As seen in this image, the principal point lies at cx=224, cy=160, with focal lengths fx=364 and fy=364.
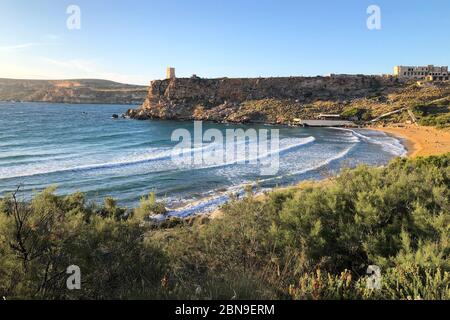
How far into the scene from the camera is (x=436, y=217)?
536cm

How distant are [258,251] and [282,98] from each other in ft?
288

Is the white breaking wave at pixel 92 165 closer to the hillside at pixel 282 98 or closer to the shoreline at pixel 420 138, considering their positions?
the shoreline at pixel 420 138

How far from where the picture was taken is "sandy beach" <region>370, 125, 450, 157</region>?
32344 mm

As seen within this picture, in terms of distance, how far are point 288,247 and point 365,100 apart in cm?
8204

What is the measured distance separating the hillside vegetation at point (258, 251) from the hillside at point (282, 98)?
65.4m

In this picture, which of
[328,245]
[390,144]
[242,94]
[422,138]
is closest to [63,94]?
[242,94]

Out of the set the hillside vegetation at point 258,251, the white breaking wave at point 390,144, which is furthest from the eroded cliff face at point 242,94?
the hillside vegetation at point 258,251

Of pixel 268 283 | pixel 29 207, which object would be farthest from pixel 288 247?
pixel 29 207

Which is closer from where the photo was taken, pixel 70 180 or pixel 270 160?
pixel 70 180

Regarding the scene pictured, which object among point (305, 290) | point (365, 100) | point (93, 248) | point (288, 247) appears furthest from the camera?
point (365, 100)

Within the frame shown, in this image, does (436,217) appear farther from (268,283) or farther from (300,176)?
(300,176)

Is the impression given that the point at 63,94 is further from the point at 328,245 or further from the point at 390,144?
the point at 328,245

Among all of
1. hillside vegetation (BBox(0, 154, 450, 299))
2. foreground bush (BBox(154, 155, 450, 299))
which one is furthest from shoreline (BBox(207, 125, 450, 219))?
hillside vegetation (BBox(0, 154, 450, 299))
